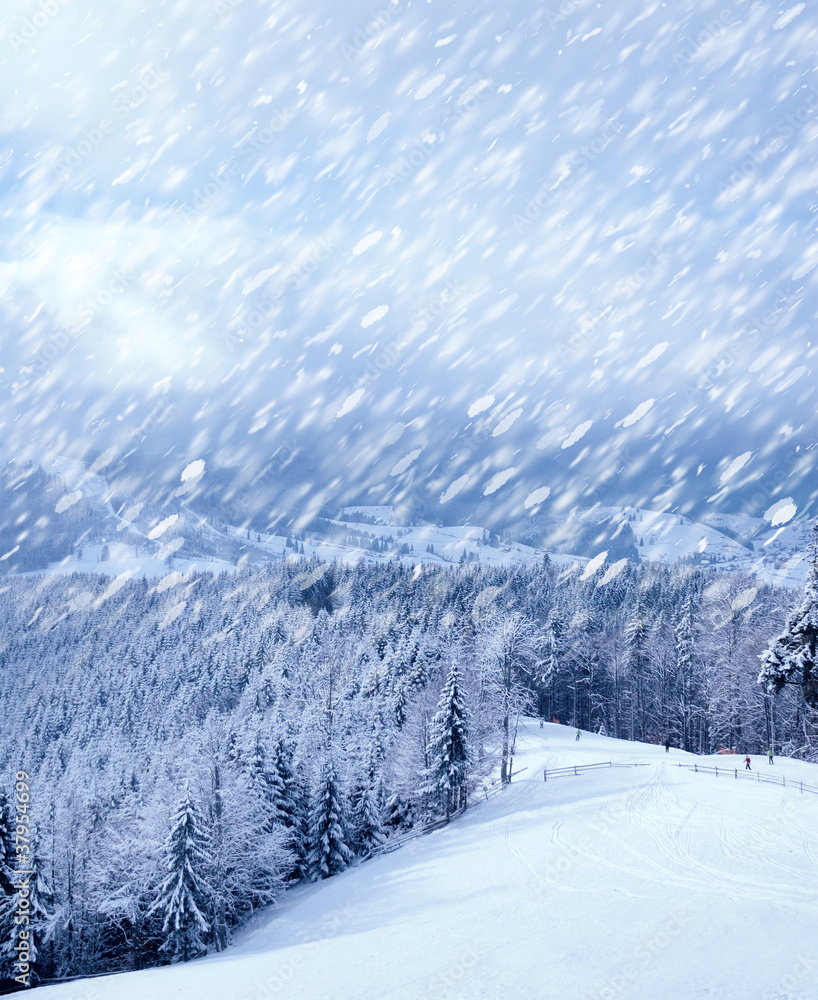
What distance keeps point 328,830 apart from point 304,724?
1585 cm

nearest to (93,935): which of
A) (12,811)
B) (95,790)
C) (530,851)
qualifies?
(12,811)

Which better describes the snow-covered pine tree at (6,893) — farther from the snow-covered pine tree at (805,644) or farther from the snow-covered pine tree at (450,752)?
the snow-covered pine tree at (805,644)

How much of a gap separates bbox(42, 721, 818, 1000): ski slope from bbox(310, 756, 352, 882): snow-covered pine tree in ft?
5.24

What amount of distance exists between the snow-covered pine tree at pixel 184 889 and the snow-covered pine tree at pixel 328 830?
804cm

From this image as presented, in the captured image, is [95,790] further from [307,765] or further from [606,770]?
[606,770]

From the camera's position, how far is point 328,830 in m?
34.2

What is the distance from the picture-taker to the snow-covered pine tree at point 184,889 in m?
25.7

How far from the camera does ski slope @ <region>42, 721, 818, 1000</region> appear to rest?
13258 millimetres

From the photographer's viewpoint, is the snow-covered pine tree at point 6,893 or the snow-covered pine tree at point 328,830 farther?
the snow-covered pine tree at point 328,830

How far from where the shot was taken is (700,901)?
55.9ft

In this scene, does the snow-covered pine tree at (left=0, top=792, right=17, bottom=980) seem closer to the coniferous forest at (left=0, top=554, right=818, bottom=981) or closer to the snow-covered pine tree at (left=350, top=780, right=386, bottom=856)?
the coniferous forest at (left=0, top=554, right=818, bottom=981)

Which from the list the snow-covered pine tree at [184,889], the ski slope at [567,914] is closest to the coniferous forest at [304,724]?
the snow-covered pine tree at [184,889]

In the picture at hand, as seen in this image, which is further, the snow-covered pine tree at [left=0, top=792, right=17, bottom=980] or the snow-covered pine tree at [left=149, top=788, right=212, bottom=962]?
the snow-covered pine tree at [left=0, top=792, right=17, bottom=980]

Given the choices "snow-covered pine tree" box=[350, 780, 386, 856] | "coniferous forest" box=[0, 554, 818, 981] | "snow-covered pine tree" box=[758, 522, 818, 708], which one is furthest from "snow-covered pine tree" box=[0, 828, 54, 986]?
"snow-covered pine tree" box=[758, 522, 818, 708]
